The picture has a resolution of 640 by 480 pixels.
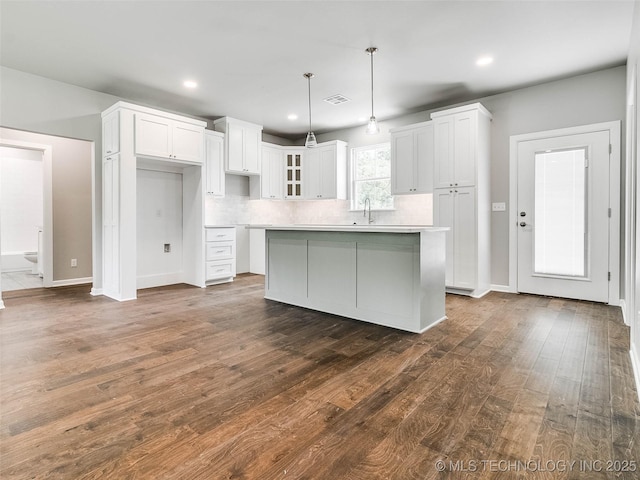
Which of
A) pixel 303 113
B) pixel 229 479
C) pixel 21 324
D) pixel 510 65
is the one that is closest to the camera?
pixel 229 479

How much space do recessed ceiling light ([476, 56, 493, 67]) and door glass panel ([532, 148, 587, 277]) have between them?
4.77 ft

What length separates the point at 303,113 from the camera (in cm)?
587

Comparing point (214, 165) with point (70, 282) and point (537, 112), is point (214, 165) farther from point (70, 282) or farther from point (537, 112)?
point (537, 112)

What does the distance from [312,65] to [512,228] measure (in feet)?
11.3

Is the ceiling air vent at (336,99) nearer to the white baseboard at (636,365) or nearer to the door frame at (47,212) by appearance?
the white baseboard at (636,365)

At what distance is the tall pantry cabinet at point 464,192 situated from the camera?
181 inches

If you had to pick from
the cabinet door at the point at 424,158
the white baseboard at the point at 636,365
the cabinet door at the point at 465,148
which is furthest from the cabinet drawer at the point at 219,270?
the white baseboard at the point at 636,365

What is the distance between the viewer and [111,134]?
15.2ft

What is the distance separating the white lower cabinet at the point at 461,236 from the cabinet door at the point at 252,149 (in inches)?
132

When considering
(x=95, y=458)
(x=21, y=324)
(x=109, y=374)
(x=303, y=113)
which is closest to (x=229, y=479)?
(x=95, y=458)

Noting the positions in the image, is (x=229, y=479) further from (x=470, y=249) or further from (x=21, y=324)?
(x=470, y=249)

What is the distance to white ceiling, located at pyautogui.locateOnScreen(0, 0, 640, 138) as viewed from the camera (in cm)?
296

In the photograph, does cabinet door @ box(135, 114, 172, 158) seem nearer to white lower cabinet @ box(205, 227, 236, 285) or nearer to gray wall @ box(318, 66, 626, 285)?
white lower cabinet @ box(205, 227, 236, 285)

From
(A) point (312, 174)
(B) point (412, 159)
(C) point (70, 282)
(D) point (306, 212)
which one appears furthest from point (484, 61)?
(C) point (70, 282)
